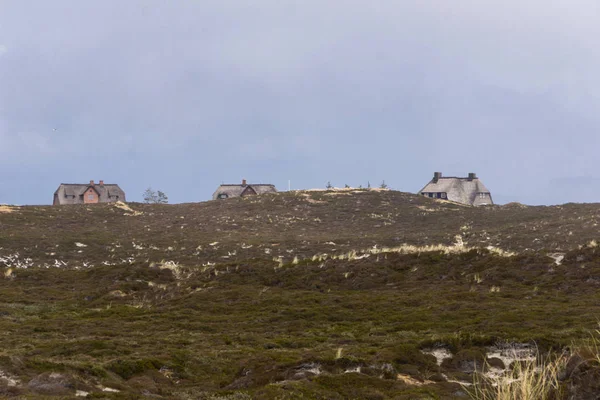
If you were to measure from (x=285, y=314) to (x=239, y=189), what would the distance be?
120 meters

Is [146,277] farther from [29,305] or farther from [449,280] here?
[449,280]

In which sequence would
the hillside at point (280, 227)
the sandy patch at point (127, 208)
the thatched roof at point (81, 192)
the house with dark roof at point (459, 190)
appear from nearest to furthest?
the hillside at point (280, 227), the sandy patch at point (127, 208), the house with dark roof at point (459, 190), the thatched roof at point (81, 192)

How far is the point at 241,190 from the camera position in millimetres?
145375

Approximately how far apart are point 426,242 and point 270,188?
88442mm

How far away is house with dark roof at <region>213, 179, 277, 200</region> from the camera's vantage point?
145 meters

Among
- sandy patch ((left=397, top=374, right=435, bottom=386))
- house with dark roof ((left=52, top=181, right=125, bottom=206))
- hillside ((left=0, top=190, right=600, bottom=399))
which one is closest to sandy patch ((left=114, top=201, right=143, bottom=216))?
hillside ((left=0, top=190, right=600, bottom=399))

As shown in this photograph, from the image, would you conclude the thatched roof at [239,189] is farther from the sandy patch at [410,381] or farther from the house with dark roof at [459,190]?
the sandy patch at [410,381]

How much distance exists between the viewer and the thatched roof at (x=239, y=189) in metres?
145

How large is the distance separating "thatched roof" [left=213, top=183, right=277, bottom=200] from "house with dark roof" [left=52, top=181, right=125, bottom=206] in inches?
868

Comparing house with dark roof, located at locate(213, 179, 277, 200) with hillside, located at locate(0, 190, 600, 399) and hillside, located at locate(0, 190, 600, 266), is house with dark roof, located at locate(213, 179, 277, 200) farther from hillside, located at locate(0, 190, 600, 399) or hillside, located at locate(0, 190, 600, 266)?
hillside, located at locate(0, 190, 600, 399)

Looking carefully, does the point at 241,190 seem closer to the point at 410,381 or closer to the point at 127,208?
the point at 127,208

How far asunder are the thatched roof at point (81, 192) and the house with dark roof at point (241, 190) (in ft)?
72.3

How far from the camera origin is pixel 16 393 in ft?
39.8

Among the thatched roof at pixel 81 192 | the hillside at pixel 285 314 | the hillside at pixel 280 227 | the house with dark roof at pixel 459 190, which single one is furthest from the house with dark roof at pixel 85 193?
the hillside at pixel 285 314
